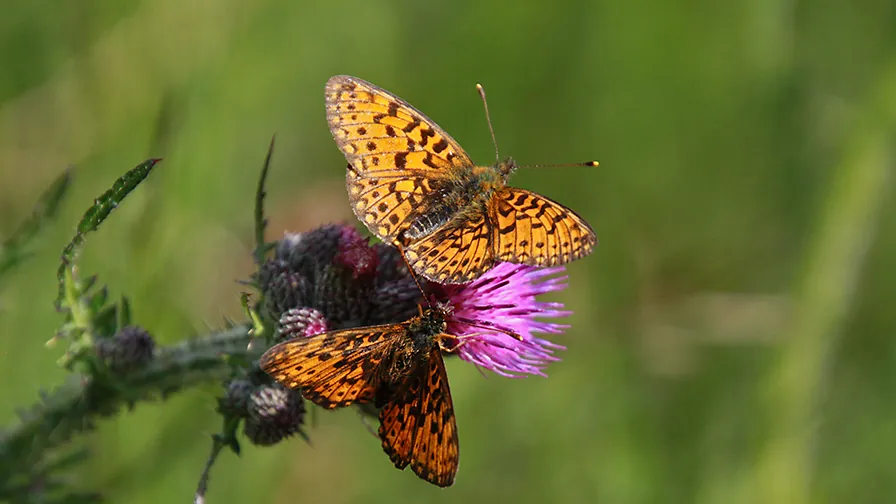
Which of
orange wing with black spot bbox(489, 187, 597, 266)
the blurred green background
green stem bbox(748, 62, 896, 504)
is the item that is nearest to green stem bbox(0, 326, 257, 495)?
the blurred green background

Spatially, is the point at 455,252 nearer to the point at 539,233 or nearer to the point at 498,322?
the point at 539,233

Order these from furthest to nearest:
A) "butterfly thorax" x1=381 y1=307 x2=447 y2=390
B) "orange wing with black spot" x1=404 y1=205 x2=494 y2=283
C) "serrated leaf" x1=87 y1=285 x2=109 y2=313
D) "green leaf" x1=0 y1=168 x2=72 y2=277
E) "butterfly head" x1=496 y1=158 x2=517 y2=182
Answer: "butterfly head" x1=496 y1=158 x2=517 y2=182
"serrated leaf" x1=87 y1=285 x2=109 y2=313
"green leaf" x1=0 y1=168 x2=72 y2=277
"orange wing with black spot" x1=404 y1=205 x2=494 y2=283
"butterfly thorax" x1=381 y1=307 x2=447 y2=390

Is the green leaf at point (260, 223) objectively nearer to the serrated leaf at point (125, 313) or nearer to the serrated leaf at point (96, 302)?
the serrated leaf at point (125, 313)

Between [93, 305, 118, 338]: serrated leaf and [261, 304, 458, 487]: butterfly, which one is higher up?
[93, 305, 118, 338]: serrated leaf

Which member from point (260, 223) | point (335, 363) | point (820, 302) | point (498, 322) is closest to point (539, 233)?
point (498, 322)

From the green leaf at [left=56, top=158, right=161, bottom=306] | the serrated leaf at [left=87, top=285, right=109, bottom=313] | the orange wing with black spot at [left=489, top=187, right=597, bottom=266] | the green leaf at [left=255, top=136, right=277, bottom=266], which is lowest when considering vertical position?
the orange wing with black spot at [left=489, top=187, right=597, bottom=266]

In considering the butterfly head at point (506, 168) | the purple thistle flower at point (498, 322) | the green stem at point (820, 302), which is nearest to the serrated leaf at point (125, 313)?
the purple thistle flower at point (498, 322)

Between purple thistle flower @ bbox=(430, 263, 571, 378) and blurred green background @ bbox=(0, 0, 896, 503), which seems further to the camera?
blurred green background @ bbox=(0, 0, 896, 503)

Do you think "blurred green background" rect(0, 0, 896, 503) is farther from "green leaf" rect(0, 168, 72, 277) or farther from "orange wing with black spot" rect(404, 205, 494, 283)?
"orange wing with black spot" rect(404, 205, 494, 283)
